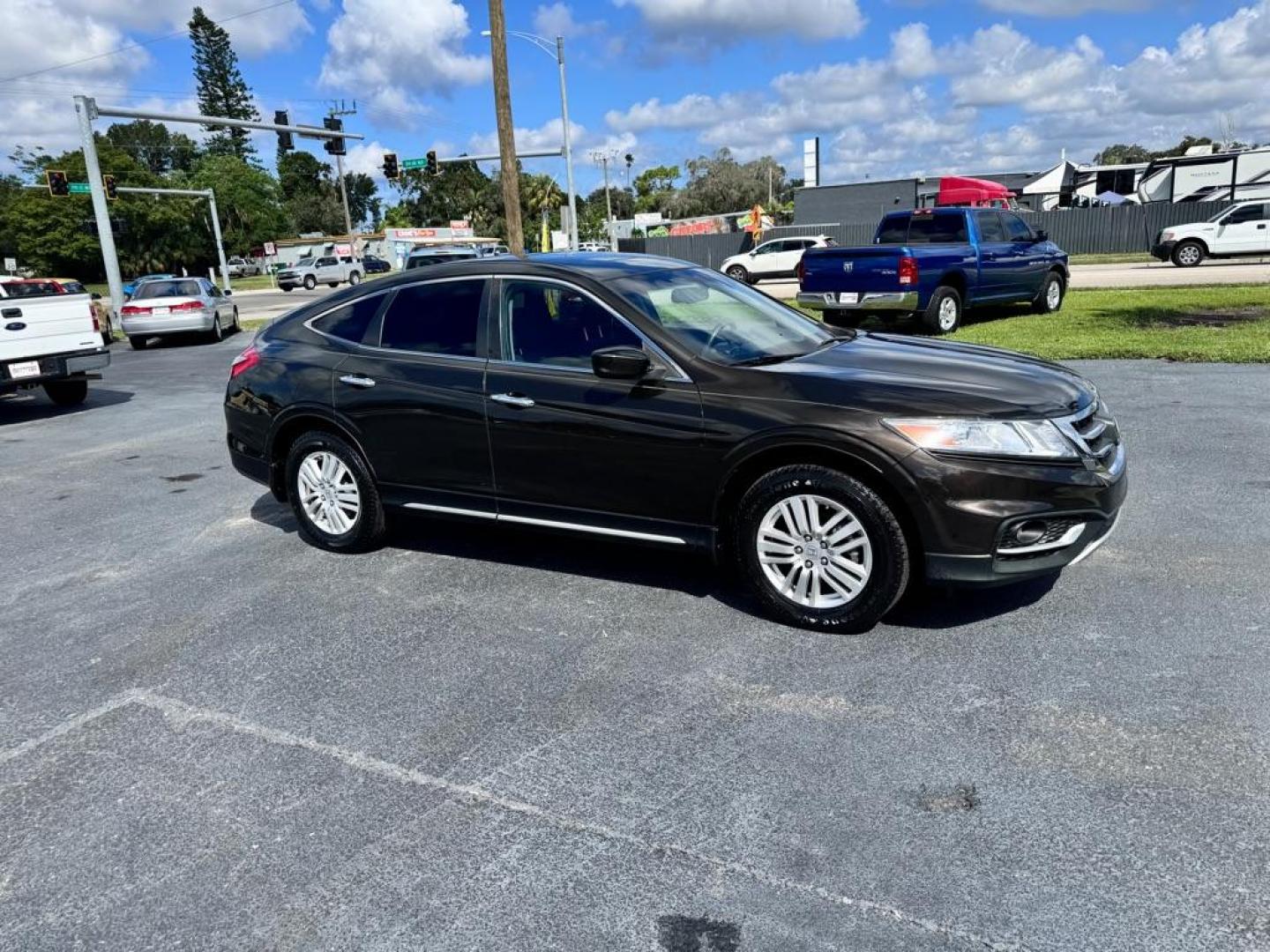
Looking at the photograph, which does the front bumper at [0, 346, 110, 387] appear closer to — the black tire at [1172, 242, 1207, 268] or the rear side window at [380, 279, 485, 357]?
the rear side window at [380, 279, 485, 357]

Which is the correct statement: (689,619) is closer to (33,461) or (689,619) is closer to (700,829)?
(700,829)

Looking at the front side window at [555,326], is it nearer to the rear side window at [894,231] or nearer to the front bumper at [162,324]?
the rear side window at [894,231]

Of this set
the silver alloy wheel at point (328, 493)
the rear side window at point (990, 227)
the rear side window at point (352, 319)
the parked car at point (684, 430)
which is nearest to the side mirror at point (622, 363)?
the parked car at point (684, 430)

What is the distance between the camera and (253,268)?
290 feet

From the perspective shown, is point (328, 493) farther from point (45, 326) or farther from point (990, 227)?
point (990, 227)

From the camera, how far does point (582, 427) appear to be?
464 cm

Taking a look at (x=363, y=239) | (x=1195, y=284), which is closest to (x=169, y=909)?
(x=1195, y=284)

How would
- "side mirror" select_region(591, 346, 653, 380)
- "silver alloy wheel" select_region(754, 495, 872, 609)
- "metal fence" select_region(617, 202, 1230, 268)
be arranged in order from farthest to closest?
"metal fence" select_region(617, 202, 1230, 268) → "side mirror" select_region(591, 346, 653, 380) → "silver alloy wheel" select_region(754, 495, 872, 609)

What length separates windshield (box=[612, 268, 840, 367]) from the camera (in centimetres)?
463

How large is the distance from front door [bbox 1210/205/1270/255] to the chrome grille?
26.9 metres

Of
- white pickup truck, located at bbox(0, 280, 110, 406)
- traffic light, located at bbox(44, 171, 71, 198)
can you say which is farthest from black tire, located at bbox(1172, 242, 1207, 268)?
traffic light, located at bbox(44, 171, 71, 198)

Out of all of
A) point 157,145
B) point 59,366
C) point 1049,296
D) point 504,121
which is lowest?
point 1049,296

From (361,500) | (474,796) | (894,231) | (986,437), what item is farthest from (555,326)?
(894,231)

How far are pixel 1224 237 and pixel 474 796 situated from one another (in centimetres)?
2977
